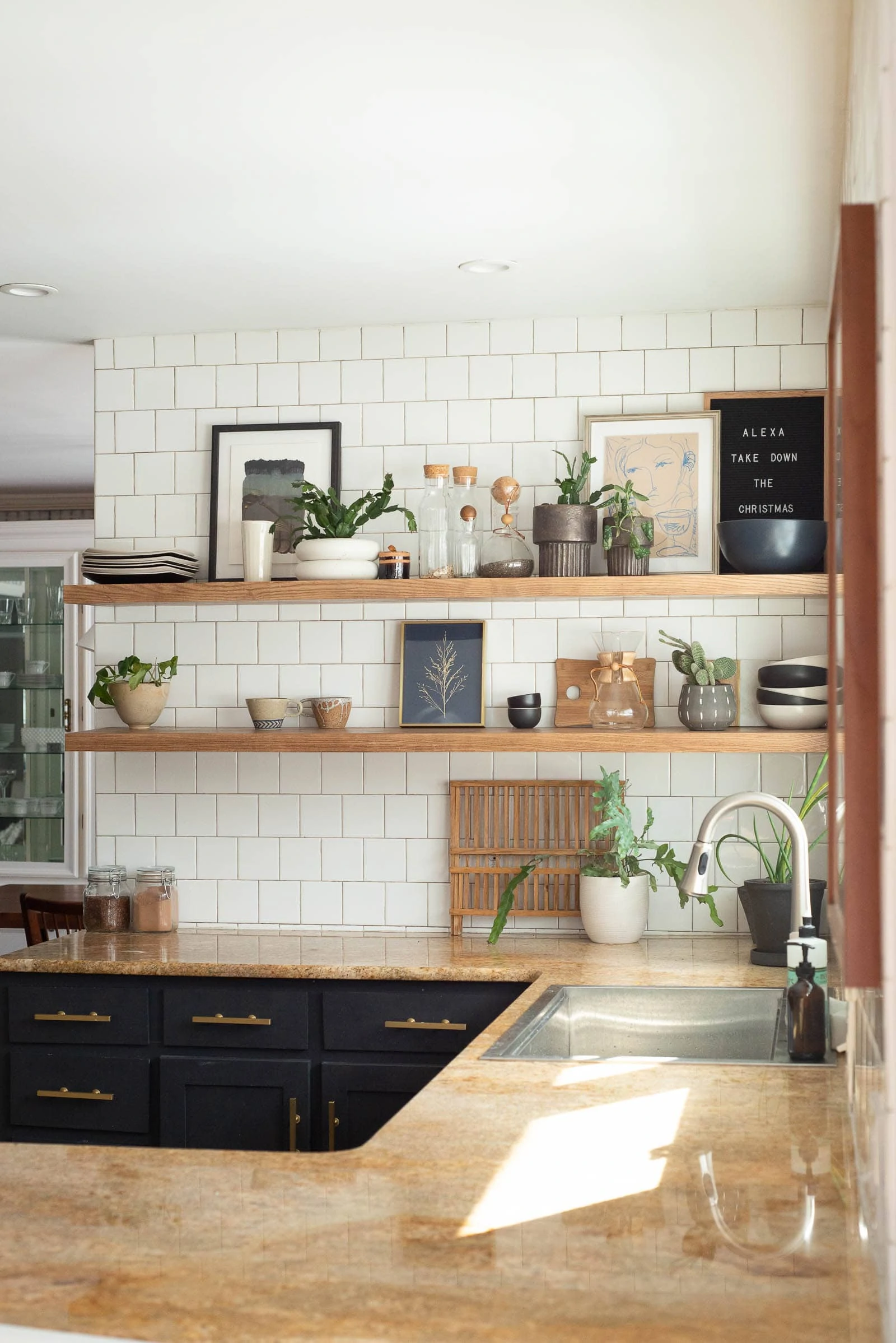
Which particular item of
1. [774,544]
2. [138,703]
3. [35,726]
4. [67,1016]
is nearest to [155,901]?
[67,1016]

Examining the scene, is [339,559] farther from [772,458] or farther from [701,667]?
[772,458]

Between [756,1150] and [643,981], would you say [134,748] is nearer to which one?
[643,981]

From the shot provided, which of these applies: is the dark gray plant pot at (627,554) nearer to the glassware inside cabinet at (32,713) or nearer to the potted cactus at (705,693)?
the potted cactus at (705,693)

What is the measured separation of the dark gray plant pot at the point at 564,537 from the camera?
358cm

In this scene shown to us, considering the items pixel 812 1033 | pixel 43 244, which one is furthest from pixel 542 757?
pixel 43 244

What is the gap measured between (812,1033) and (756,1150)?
0.59 meters

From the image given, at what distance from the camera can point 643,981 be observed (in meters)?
3.10

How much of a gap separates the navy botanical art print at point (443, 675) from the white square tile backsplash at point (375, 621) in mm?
50

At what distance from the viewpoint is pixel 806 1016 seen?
8.17 ft

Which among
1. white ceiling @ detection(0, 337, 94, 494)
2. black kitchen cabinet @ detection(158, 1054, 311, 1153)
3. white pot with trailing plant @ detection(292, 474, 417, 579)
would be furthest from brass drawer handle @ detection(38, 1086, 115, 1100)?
white ceiling @ detection(0, 337, 94, 494)

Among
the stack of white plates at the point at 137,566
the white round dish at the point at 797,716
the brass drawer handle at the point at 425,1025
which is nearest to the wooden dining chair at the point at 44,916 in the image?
the stack of white plates at the point at 137,566

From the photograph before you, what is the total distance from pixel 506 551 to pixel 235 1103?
1.58 m

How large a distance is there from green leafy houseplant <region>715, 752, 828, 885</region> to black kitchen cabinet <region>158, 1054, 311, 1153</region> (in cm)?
122

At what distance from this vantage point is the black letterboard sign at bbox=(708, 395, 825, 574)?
3660 mm
